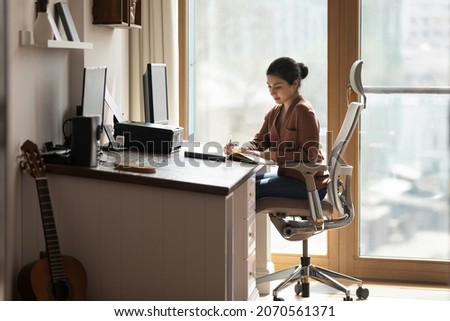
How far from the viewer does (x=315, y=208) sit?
4418 mm

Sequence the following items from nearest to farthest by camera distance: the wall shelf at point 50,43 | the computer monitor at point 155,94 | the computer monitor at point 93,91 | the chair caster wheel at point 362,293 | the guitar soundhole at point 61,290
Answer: the guitar soundhole at point 61,290
the wall shelf at point 50,43
the computer monitor at point 93,91
the computer monitor at point 155,94
the chair caster wheel at point 362,293

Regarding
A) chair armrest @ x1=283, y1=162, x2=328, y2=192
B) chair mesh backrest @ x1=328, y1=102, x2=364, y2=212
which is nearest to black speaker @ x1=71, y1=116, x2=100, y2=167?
chair armrest @ x1=283, y1=162, x2=328, y2=192

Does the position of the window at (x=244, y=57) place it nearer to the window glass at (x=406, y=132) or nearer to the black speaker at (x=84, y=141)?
the window glass at (x=406, y=132)

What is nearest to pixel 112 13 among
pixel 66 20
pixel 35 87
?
pixel 66 20

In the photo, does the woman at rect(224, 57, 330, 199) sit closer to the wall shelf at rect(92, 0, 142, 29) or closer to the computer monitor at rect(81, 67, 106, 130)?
the computer monitor at rect(81, 67, 106, 130)

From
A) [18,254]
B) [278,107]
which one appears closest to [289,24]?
[278,107]

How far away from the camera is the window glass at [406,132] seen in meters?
5.10

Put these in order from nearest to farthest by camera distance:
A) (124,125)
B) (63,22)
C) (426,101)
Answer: (63,22) → (124,125) → (426,101)

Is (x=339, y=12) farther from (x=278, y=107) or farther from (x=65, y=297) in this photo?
(x=65, y=297)

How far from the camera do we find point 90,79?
398cm

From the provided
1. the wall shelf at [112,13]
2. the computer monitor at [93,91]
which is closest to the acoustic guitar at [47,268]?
the computer monitor at [93,91]

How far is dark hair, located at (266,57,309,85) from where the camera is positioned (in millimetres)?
4449

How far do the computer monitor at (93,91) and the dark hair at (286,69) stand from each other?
882 millimetres

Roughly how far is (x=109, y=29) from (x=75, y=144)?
46.9 inches
